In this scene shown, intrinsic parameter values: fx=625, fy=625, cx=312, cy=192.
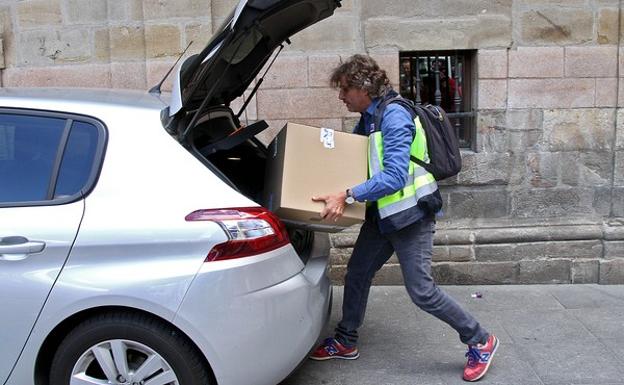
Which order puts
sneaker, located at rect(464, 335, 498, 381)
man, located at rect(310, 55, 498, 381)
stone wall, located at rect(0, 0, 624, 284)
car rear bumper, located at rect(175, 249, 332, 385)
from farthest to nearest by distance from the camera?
stone wall, located at rect(0, 0, 624, 284), sneaker, located at rect(464, 335, 498, 381), man, located at rect(310, 55, 498, 381), car rear bumper, located at rect(175, 249, 332, 385)

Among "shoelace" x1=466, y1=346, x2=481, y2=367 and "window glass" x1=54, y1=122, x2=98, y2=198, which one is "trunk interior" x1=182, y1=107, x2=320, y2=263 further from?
"shoelace" x1=466, y1=346, x2=481, y2=367

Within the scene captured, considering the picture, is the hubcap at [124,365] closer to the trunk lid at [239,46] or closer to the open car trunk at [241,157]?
the open car trunk at [241,157]

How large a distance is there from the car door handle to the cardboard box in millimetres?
1056

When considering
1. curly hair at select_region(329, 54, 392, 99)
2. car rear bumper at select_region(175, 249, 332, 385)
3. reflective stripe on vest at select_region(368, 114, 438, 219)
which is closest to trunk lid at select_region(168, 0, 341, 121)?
curly hair at select_region(329, 54, 392, 99)

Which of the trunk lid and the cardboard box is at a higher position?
the trunk lid

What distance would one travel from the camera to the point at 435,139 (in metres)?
3.30

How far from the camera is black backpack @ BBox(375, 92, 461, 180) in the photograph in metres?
3.29

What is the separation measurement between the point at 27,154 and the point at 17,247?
437mm

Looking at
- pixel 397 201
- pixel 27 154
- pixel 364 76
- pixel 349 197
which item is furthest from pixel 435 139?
pixel 27 154

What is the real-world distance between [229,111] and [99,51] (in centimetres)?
211

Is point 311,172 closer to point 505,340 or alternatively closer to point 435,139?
point 435,139

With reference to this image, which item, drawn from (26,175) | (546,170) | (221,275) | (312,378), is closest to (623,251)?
(546,170)

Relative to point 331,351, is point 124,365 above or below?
above

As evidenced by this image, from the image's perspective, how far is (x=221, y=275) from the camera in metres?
2.63
